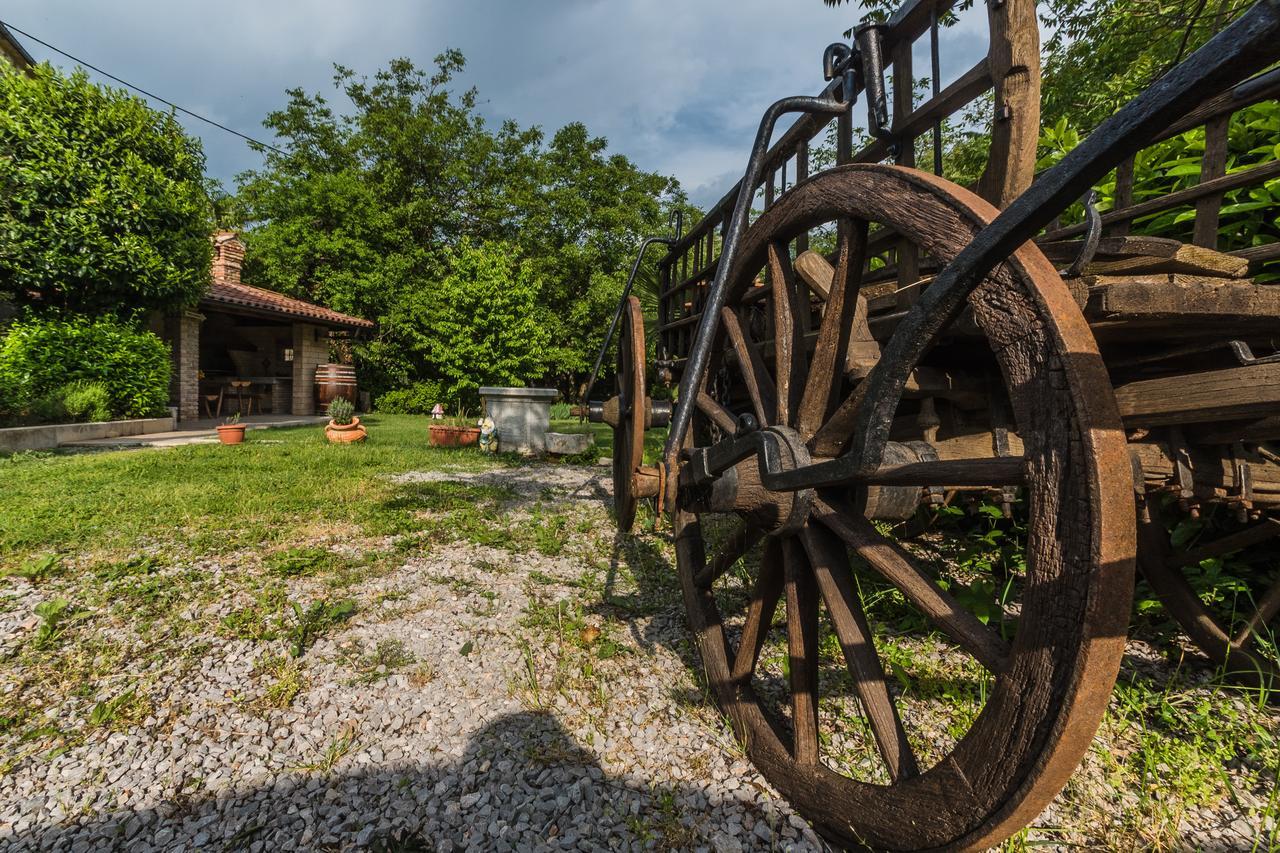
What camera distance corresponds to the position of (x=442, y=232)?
863 inches

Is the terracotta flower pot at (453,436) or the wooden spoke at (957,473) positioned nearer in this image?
the wooden spoke at (957,473)

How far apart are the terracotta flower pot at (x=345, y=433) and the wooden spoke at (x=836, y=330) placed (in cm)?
861

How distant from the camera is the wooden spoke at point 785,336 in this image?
5.54 ft

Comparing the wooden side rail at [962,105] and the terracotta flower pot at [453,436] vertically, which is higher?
the wooden side rail at [962,105]

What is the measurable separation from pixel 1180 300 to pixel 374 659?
8.91 feet

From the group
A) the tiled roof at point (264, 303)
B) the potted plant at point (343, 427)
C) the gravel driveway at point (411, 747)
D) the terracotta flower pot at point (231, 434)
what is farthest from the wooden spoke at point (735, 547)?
the tiled roof at point (264, 303)

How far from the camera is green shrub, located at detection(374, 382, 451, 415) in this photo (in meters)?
17.5

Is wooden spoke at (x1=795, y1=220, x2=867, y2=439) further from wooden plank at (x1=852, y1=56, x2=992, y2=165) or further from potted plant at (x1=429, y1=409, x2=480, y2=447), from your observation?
potted plant at (x1=429, y1=409, x2=480, y2=447)

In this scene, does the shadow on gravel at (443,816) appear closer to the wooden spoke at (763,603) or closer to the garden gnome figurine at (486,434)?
the wooden spoke at (763,603)

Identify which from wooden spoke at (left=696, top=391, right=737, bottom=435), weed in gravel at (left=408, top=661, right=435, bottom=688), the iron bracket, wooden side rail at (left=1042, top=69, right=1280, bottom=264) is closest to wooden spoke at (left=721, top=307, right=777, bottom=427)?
wooden spoke at (left=696, top=391, right=737, bottom=435)

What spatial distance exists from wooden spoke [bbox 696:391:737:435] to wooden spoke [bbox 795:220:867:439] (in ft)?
1.58

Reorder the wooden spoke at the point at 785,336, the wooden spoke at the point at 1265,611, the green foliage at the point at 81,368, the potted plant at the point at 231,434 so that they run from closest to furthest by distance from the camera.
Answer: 1. the wooden spoke at the point at 785,336
2. the wooden spoke at the point at 1265,611
3. the green foliage at the point at 81,368
4. the potted plant at the point at 231,434

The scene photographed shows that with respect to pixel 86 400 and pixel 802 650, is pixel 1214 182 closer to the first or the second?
pixel 802 650

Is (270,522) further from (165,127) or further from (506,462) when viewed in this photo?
(165,127)
